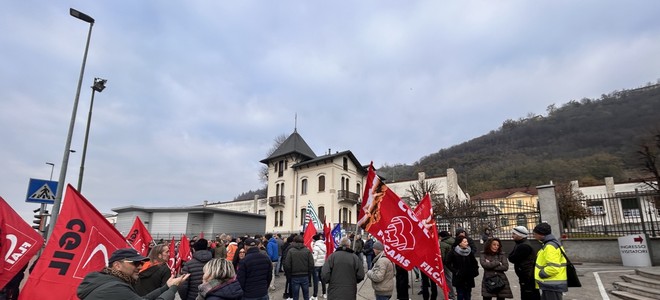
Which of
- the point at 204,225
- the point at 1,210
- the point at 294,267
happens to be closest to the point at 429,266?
the point at 294,267

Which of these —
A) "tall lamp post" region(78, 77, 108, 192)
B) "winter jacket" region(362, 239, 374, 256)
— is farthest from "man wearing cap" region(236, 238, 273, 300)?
"tall lamp post" region(78, 77, 108, 192)

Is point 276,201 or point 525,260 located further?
point 276,201

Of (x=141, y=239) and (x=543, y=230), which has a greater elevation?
(x=543, y=230)

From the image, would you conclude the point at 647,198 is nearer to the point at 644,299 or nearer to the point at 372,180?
the point at 644,299

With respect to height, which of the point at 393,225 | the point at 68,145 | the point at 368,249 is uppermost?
the point at 68,145

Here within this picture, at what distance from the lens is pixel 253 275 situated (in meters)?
6.37

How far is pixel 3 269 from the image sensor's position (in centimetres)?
474

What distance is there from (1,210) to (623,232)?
19116 millimetres

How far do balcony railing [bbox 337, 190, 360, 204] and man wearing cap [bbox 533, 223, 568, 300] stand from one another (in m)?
35.9

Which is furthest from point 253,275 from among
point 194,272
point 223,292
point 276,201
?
point 276,201

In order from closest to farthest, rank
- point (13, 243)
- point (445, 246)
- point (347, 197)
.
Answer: point (13, 243) < point (445, 246) < point (347, 197)

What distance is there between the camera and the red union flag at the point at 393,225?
6410mm

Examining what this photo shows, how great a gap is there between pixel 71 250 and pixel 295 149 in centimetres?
4009

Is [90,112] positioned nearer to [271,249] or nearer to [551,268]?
[271,249]
